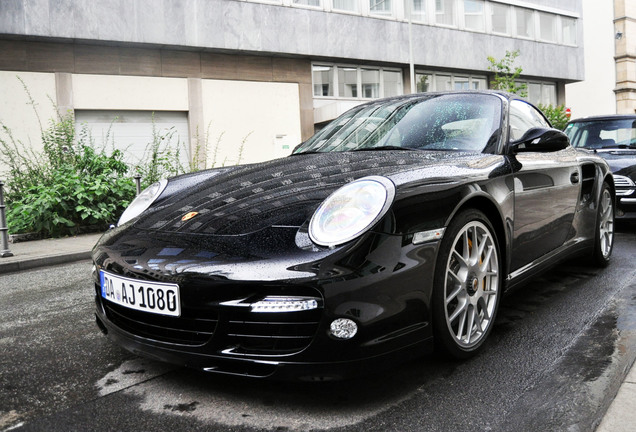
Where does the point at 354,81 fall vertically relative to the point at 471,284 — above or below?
above

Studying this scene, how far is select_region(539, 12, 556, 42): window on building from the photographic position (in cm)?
2652

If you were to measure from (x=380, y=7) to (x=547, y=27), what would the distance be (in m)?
10.2

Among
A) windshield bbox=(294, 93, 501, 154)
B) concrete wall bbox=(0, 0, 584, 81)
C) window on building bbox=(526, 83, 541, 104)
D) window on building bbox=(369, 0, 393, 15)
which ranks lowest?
windshield bbox=(294, 93, 501, 154)

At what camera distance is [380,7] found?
829 inches

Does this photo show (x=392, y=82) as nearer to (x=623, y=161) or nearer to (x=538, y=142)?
(x=623, y=161)

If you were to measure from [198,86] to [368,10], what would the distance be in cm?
687

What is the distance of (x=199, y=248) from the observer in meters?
2.30

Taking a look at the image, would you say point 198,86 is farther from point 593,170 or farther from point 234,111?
point 593,170

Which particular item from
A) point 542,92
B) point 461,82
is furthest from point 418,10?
point 542,92

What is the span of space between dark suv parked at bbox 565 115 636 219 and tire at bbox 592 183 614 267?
1921mm

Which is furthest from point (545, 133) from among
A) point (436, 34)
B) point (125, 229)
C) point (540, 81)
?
point (540, 81)

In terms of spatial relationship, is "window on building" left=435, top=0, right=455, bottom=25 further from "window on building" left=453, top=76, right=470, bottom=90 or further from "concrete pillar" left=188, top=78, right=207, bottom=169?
"concrete pillar" left=188, top=78, right=207, bottom=169

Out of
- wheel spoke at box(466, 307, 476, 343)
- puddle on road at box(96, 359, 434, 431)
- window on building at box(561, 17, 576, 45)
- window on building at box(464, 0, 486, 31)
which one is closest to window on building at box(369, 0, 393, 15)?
window on building at box(464, 0, 486, 31)

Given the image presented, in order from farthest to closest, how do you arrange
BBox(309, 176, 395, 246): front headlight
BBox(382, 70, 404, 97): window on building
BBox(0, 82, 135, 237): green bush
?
1. BBox(382, 70, 404, 97): window on building
2. BBox(0, 82, 135, 237): green bush
3. BBox(309, 176, 395, 246): front headlight
